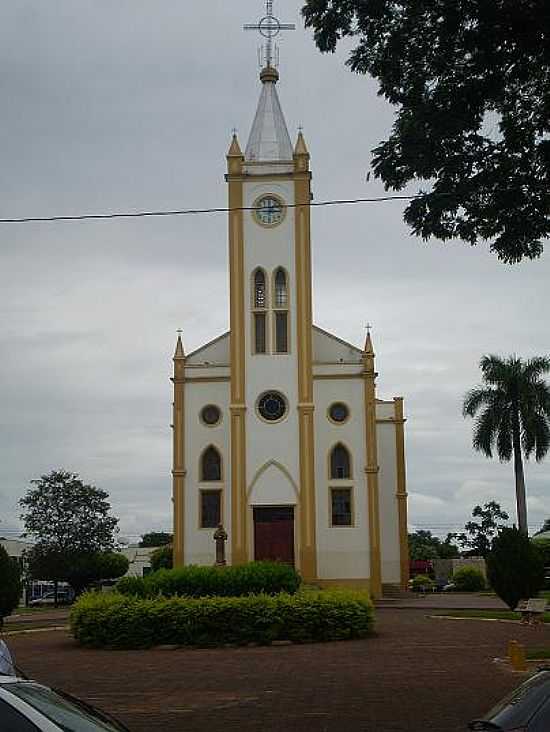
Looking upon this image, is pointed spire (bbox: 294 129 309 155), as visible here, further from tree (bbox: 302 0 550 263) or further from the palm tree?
tree (bbox: 302 0 550 263)

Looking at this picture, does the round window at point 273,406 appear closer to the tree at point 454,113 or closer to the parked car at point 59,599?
the parked car at point 59,599

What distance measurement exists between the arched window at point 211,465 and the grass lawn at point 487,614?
12.1 metres

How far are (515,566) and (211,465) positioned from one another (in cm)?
1599

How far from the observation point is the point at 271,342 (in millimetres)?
42906

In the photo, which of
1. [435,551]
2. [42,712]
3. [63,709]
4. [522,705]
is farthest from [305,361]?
[435,551]

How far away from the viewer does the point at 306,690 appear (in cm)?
1541

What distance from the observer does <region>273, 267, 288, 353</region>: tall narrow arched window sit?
141 ft

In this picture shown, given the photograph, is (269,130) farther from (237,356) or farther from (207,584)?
(207,584)

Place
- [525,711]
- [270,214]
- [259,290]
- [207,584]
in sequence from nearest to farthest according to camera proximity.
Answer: [525,711]
[207,584]
[259,290]
[270,214]

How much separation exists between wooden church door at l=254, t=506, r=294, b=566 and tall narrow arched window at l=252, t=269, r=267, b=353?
6.61m

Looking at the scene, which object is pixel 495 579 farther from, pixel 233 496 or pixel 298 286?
pixel 298 286

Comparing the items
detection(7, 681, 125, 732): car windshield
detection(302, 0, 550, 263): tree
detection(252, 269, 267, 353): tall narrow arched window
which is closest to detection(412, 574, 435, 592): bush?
detection(252, 269, 267, 353): tall narrow arched window

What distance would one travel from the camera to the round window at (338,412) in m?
42.6

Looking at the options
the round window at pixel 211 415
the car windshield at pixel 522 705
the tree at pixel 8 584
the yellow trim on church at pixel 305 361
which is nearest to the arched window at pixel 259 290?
the yellow trim on church at pixel 305 361
